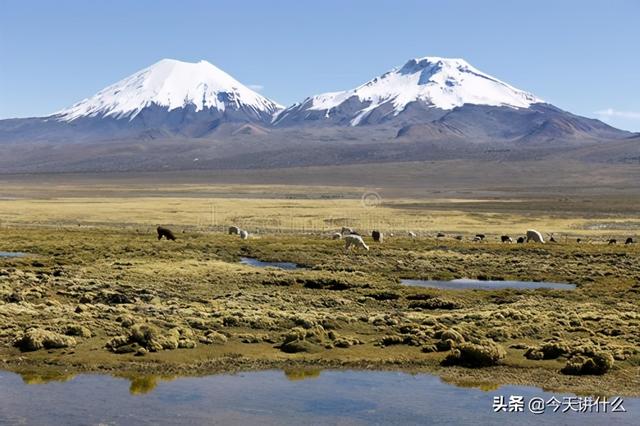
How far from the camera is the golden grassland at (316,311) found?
60.6 feet

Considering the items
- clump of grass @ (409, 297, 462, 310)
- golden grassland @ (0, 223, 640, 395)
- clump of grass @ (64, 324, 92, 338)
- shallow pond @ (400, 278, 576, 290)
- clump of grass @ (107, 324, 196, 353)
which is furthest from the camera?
shallow pond @ (400, 278, 576, 290)

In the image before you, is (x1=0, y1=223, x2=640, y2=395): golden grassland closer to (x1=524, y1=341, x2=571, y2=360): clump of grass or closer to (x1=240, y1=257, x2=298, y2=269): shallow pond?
(x1=524, y1=341, x2=571, y2=360): clump of grass

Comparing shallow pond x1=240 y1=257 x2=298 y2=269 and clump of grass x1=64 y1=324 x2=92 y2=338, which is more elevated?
clump of grass x1=64 y1=324 x2=92 y2=338

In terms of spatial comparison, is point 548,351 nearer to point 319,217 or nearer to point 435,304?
point 435,304

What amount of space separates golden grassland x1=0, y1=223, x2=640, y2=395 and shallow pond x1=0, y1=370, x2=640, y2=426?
A: 0.60 metres

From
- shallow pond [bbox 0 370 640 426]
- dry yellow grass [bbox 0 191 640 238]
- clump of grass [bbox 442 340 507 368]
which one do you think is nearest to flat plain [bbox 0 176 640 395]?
clump of grass [bbox 442 340 507 368]

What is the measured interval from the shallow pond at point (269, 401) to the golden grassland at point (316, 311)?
0.60 meters

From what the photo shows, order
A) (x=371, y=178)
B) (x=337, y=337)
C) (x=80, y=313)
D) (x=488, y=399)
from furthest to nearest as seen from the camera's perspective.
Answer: (x=371, y=178), (x=80, y=313), (x=337, y=337), (x=488, y=399)

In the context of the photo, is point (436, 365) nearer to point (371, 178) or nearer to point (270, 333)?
point (270, 333)

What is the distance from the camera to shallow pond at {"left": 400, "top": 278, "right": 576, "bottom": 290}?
32.2m

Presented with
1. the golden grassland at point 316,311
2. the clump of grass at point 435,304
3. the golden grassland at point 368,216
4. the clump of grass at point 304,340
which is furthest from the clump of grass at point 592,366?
the golden grassland at point 368,216

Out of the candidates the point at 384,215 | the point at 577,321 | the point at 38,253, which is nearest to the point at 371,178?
the point at 384,215

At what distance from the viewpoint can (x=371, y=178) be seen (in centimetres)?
19412

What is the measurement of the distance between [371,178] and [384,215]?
351 feet
